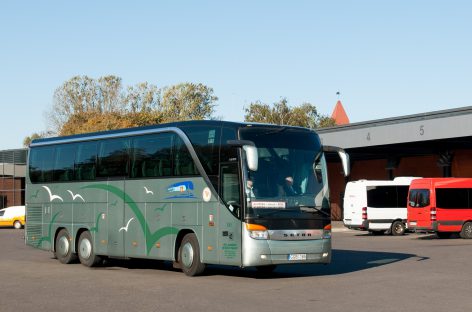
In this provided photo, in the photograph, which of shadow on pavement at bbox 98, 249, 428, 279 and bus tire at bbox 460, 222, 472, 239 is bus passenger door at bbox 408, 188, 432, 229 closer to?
bus tire at bbox 460, 222, 472, 239

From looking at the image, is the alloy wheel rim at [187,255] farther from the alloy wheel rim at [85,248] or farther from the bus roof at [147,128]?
the alloy wheel rim at [85,248]

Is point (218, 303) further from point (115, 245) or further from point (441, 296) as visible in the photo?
point (115, 245)

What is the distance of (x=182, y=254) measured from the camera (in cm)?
1831

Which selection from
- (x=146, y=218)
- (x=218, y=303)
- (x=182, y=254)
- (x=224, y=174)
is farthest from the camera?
(x=146, y=218)

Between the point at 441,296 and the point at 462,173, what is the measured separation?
1465 inches

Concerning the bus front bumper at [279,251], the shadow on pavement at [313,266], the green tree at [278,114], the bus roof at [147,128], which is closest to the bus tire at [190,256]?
the shadow on pavement at [313,266]

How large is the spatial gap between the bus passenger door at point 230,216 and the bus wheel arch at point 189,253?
35.3 inches

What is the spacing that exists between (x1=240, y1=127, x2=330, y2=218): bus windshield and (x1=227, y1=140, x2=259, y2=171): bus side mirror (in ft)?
1.14

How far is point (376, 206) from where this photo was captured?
3844cm

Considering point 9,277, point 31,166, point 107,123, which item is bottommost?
point 9,277

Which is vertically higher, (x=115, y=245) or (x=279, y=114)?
(x=279, y=114)

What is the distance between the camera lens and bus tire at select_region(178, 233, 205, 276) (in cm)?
1783

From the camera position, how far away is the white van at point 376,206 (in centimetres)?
3828

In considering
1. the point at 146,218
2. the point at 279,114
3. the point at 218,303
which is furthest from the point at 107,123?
the point at 218,303
